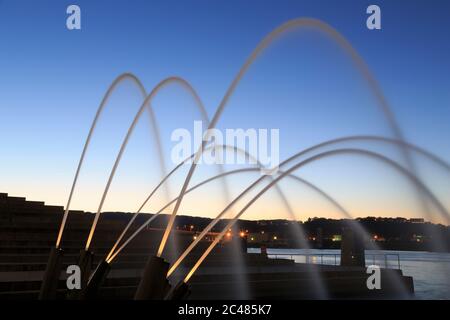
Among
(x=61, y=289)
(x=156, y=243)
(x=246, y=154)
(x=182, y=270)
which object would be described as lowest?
(x=61, y=289)

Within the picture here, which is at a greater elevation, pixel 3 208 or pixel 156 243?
pixel 3 208

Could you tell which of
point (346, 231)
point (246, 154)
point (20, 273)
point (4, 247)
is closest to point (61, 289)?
point (20, 273)

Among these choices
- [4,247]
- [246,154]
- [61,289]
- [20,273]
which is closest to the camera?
[61,289]
